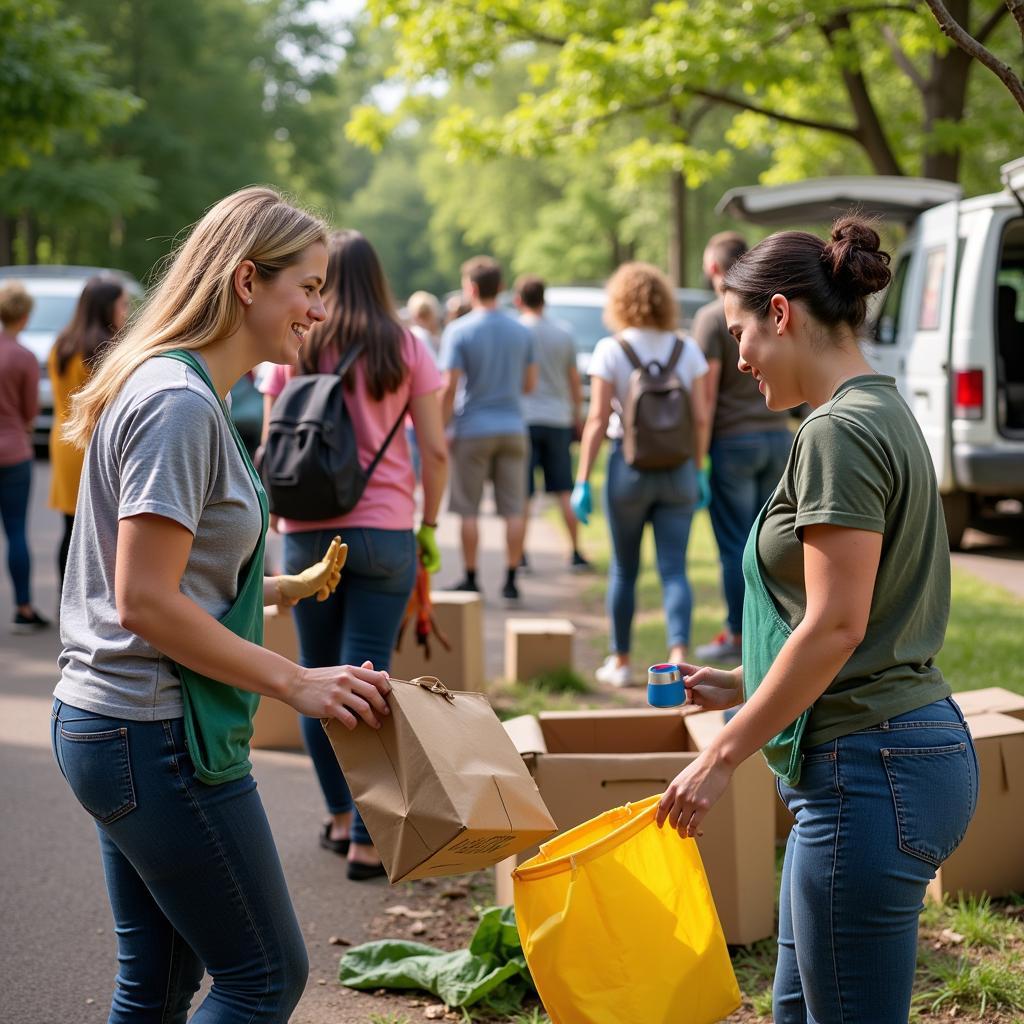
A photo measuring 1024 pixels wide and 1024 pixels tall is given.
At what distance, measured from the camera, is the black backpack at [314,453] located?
4.37 metres

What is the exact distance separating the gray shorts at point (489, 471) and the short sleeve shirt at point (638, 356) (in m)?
2.30

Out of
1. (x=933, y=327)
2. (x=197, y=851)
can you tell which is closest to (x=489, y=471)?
(x=933, y=327)

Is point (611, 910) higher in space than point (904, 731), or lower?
lower

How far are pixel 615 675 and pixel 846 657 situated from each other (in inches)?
193

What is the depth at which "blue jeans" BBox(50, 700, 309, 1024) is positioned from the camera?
2.28 meters

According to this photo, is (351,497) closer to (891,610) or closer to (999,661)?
(891,610)

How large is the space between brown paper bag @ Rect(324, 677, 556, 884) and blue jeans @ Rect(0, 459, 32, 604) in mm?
6326

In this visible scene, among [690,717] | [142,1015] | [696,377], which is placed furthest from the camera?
[696,377]

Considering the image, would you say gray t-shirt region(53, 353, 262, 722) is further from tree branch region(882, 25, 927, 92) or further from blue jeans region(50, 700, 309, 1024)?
tree branch region(882, 25, 927, 92)

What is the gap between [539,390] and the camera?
10.3 m

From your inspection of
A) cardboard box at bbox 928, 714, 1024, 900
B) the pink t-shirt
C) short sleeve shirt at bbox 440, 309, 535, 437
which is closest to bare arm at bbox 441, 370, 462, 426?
short sleeve shirt at bbox 440, 309, 535, 437

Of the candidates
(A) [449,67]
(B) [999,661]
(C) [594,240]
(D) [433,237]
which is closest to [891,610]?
(B) [999,661]

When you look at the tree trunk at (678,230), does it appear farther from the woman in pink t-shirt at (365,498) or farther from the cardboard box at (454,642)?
the woman in pink t-shirt at (365,498)

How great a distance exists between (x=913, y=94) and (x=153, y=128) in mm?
18316
